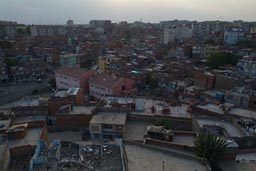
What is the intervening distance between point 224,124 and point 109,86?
1393 centimetres

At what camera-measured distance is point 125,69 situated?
35.4m

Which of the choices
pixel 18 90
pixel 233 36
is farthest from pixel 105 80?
pixel 233 36

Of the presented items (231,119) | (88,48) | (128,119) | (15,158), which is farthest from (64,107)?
(88,48)

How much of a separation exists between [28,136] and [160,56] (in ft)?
124

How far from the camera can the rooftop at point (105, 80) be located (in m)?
27.7

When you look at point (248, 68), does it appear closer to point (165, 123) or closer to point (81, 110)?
point (165, 123)

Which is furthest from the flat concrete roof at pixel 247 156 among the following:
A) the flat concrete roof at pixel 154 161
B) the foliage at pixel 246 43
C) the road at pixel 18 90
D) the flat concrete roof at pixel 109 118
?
the foliage at pixel 246 43

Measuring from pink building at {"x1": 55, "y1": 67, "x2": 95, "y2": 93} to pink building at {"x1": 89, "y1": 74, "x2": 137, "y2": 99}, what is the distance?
4.00 ft

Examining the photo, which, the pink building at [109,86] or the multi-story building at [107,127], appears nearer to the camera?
the multi-story building at [107,127]

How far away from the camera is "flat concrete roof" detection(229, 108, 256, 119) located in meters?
19.6

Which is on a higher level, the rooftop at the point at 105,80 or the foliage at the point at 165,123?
the rooftop at the point at 105,80

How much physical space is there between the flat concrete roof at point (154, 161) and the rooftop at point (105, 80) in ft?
50.5

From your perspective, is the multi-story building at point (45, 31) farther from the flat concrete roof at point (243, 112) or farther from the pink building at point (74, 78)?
the flat concrete roof at point (243, 112)

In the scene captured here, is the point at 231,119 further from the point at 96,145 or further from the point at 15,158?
the point at 15,158
